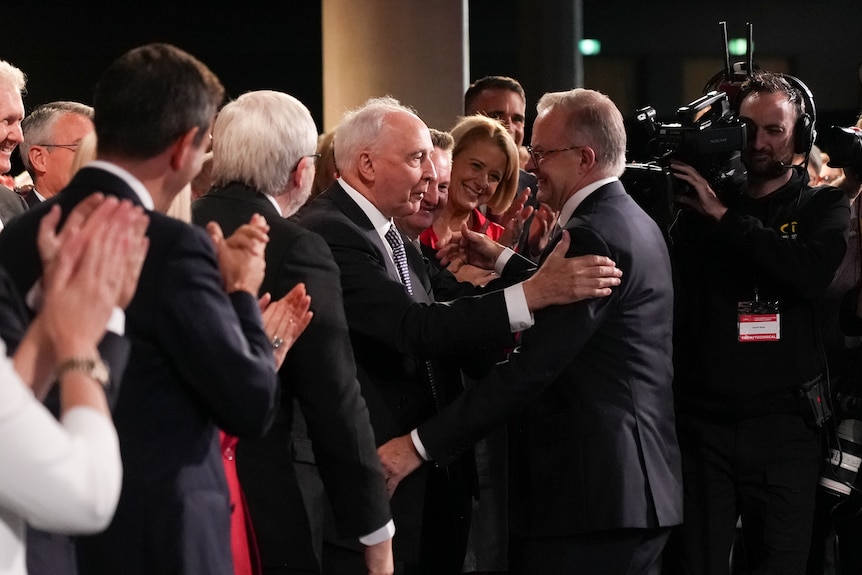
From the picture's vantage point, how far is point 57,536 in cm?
188

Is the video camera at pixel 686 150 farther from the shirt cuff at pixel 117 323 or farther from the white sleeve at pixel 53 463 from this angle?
the white sleeve at pixel 53 463

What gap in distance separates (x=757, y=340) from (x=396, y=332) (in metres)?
1.26

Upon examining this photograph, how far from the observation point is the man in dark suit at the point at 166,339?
1951 millimetres

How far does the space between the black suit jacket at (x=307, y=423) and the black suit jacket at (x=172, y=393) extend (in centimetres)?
57

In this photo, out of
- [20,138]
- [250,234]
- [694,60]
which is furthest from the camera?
[694,60]

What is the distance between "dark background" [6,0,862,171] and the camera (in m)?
12.5

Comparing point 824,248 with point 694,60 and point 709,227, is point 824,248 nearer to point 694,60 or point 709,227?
point 709,227

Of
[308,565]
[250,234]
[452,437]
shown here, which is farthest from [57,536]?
[452,437]

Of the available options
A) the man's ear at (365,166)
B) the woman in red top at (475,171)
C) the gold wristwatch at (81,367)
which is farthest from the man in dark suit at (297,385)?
the woman in red top at (475,171)

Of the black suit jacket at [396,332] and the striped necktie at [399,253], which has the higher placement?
the striped necktie at [399,253]

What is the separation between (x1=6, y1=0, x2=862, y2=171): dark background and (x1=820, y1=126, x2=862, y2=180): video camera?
8227 millimetres

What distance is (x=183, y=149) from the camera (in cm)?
200

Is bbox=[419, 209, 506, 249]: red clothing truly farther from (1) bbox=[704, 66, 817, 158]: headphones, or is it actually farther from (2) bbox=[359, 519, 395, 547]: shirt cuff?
(2) bbox=[359, 519, 395, 547]: shirt cuff

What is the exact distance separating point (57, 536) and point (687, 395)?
2.47 metres
